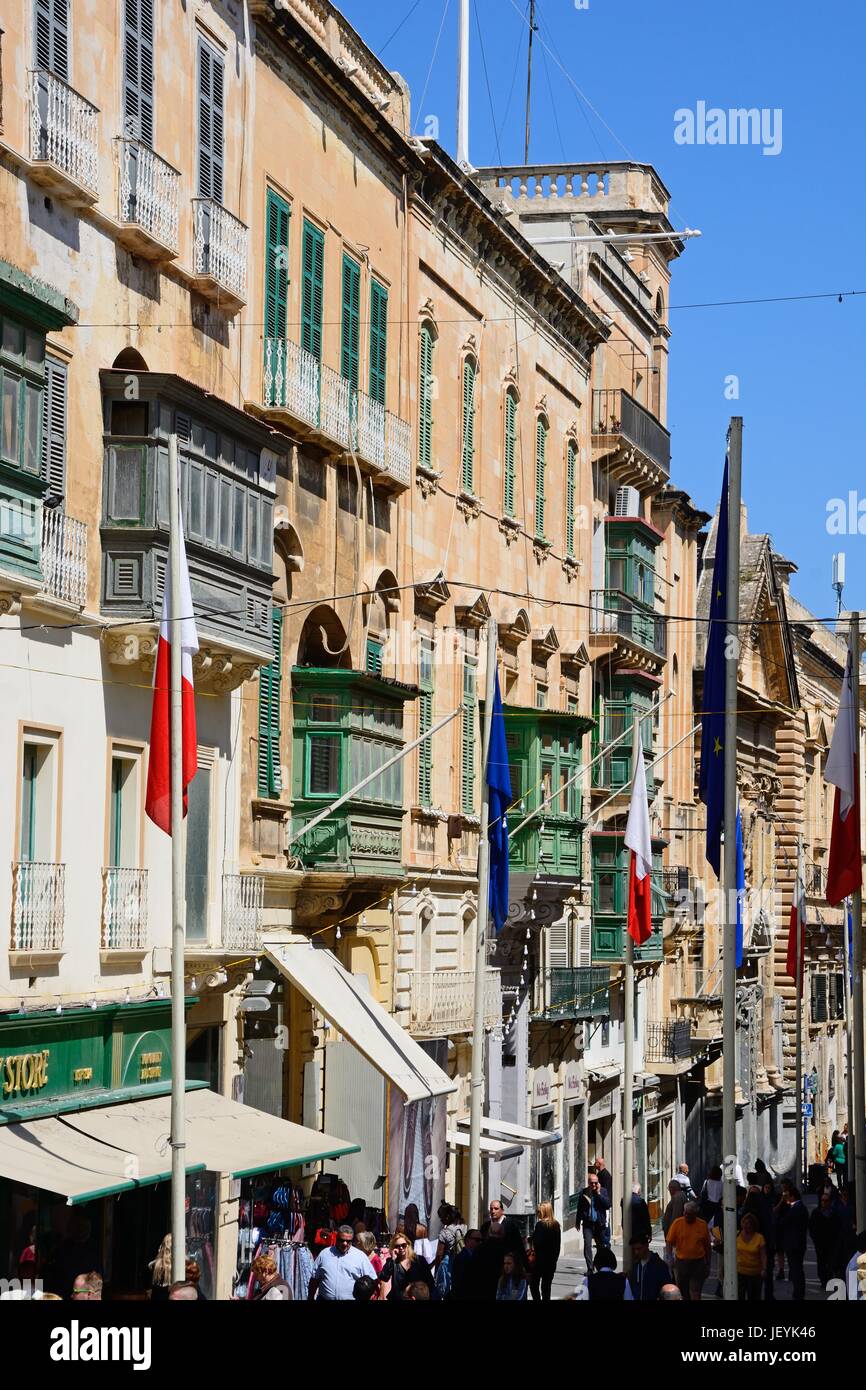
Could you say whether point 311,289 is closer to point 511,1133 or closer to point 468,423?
point 468,423

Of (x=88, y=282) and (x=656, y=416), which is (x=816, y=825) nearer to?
(x=656, y=416)

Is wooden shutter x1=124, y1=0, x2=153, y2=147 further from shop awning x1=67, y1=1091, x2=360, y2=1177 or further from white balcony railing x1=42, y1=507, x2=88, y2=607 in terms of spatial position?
shop awning x1=67, y1=1091, x2=360, y2=1177

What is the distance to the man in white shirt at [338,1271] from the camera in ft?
68.8

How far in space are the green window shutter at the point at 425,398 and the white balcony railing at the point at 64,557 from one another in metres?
13.5

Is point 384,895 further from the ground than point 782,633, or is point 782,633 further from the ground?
point 782,633

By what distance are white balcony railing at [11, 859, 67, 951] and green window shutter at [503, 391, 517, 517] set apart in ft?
67.5

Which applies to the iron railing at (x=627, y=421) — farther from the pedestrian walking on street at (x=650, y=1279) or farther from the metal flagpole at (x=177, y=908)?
the metal flagpole at (x=177, y=908)

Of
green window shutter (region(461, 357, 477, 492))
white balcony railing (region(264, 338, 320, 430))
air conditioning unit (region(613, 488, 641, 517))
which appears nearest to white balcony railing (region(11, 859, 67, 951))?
white balcony railing (region(264, 338, 320, 430))

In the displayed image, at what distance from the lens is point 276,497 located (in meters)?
29.5

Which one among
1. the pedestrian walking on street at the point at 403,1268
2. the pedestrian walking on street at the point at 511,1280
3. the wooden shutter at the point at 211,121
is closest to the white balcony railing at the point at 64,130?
the wooden shutter at the point at 211,121

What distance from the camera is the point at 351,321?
32938mm
